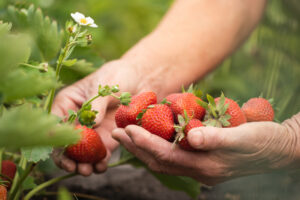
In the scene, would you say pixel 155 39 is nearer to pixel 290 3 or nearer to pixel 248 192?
pixel 290 3

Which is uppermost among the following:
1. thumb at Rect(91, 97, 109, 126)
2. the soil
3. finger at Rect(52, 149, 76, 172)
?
thumb at Rect(91, 97, 109, 126)

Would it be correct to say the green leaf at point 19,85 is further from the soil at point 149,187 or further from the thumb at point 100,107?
the soil at point 149,187

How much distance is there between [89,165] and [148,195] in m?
0.37

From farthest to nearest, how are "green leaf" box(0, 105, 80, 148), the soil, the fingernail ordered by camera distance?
1. the soil
2. the fingernail
3. "green leaf" box(0, 105, 80, 148)

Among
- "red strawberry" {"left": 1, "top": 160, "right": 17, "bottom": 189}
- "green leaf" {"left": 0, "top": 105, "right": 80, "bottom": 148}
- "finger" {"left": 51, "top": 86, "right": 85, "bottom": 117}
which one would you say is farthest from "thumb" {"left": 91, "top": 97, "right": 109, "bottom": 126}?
"green leaf" {"left": 0, "top": 105, "right": 80, "bottom": 148}

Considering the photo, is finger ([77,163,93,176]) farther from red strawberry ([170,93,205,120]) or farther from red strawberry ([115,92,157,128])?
red strawberry ([170,93,205,120])

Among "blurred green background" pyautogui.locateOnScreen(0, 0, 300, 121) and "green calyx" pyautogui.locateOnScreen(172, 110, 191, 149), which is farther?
"blurred green background" pyautogui.locateOnScreen(0, 0, 300, 121)

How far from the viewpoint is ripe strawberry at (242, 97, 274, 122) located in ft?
2.50

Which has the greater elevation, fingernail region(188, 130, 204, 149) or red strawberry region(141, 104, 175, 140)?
fingernail region(188, 130, 204, 149)

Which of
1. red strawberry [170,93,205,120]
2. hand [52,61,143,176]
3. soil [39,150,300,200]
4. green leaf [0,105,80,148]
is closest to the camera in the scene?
green leaf [0,105,80,148]

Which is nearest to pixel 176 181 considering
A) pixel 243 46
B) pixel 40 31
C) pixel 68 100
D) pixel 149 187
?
pixel 149 187

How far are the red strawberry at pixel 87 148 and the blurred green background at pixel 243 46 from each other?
189 millimetres

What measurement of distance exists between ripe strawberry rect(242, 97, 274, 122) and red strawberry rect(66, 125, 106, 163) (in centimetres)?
32

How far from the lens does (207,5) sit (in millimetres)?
1324
